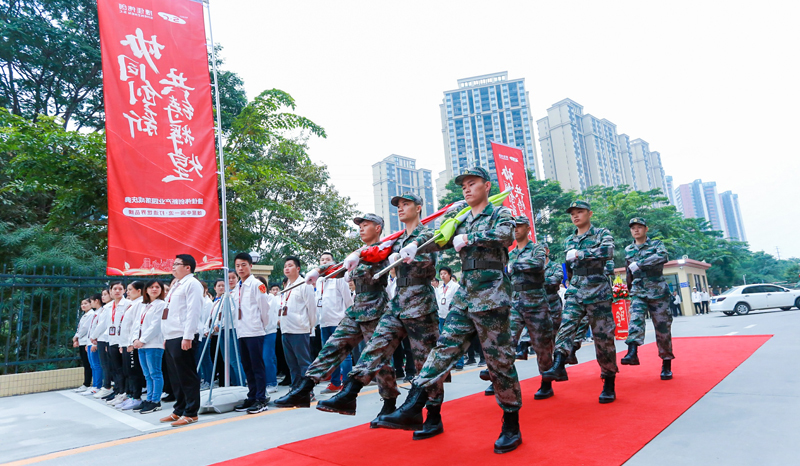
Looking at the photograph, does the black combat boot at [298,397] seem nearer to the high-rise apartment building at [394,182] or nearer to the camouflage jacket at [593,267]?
the camouflage jacket at [593,267]

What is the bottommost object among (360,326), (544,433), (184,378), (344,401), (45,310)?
(544,433)

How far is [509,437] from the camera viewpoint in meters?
3.06

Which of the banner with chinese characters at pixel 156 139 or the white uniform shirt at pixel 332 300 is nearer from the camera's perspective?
the banner with chinese characters at pixel 156 139

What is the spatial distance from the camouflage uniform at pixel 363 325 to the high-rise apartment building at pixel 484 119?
56.9 meters

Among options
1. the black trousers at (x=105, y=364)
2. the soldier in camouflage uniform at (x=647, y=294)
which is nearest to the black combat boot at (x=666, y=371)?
the soldier in camouflage uniform at (x=647, y=294)

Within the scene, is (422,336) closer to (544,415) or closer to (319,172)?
(544,415)

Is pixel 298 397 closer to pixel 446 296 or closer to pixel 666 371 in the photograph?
pixel 666 371

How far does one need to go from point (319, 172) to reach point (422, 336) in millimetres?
15801

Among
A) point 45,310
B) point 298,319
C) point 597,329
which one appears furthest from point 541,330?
point 45,310

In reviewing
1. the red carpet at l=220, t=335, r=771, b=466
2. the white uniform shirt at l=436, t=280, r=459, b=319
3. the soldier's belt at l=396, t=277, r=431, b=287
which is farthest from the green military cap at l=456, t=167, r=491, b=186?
the white uniform shirt at l=436, t=280, r=459, b=319

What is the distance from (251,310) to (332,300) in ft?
4.85

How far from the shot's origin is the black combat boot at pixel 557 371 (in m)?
4.71

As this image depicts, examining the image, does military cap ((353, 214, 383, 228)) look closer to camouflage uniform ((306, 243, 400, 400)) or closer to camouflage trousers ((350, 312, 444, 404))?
camouflage uniform ((306, 243, 400, 400))

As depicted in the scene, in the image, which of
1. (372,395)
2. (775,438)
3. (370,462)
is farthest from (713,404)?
(372,395)
